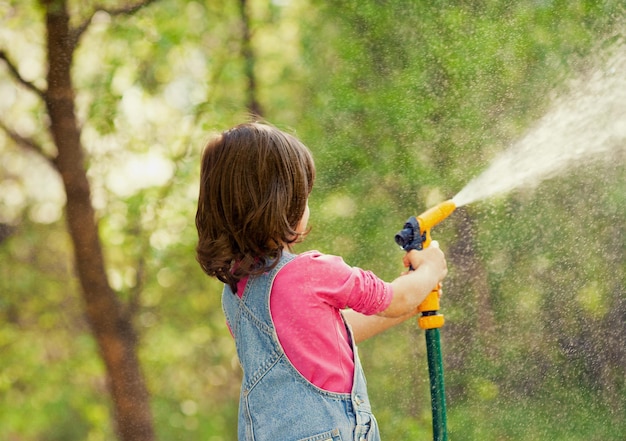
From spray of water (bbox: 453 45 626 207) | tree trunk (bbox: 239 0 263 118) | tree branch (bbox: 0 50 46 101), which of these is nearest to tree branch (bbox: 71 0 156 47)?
tree branch (bbox: 0 50 46 101)

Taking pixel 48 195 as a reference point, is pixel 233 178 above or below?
above

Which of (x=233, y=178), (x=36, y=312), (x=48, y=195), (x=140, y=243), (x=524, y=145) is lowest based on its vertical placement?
(x=36, y=312)

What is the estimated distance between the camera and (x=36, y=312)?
289cm

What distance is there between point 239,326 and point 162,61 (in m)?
1.58

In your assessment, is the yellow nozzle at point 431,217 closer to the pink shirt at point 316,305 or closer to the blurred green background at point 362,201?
the pink shirt at point 316,305

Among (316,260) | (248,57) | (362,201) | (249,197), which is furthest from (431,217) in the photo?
(248,57)

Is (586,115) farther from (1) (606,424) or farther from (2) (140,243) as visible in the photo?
(2) (140,243)

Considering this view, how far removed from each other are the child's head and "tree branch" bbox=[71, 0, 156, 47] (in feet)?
4.80

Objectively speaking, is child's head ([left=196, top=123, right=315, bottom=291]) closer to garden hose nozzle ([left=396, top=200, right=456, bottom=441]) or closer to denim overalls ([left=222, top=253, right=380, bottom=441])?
denim overalls ([left=222, top=253, right=380, bottom=441])

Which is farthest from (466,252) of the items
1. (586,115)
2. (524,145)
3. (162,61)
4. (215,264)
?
(215,264)

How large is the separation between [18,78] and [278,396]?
5.87 feet

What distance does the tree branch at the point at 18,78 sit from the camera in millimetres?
2814

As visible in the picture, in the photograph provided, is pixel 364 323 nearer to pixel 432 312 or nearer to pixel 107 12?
pixel 432 312

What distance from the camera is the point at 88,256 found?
2898 mm
